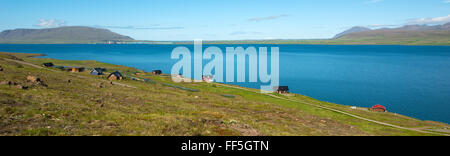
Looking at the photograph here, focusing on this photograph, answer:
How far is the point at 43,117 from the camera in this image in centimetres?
2342
